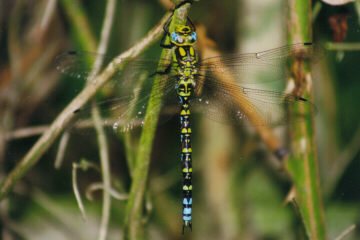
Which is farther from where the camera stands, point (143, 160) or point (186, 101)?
point (186, 101)

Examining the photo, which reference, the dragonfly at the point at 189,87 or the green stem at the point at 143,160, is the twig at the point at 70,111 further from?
the green stem at the point at 143,160

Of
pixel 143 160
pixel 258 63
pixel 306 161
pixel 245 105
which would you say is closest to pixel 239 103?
pixel 245 105

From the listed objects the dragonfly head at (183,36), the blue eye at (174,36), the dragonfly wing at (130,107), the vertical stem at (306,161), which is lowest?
the vertical stem at (306,161)

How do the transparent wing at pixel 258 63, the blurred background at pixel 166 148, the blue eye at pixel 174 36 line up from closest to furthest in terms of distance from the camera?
the blue eye at pixel 174 36, the transparent wing at pixel 258 63, the blurred background at pixel 166 148

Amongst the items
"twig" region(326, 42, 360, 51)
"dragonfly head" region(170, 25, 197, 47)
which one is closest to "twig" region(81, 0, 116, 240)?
"dragonfly head" region(170, 25, 197, 47)

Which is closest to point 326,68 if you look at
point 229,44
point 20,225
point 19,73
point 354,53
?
point 354,53

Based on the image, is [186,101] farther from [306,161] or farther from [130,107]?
[306,161]

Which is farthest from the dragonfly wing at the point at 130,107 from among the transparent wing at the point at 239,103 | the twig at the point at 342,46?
the twig at the point at 342,46

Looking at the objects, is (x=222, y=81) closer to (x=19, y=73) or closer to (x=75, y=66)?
(x=75, y=66)
